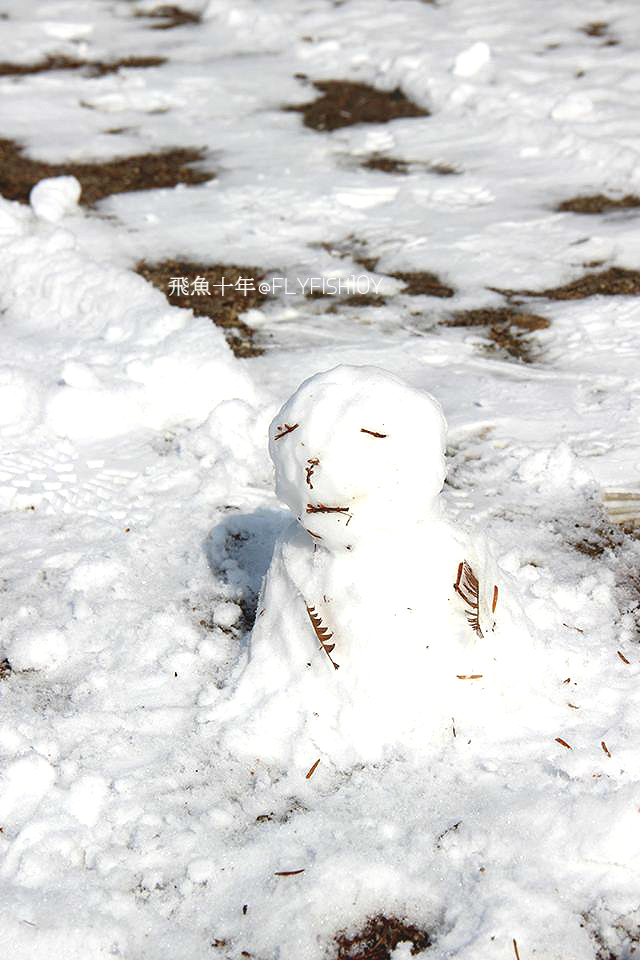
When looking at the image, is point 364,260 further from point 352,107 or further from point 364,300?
point 352,107

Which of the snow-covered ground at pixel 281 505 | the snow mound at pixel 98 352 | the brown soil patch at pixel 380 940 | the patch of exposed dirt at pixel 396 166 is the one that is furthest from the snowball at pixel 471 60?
the brown soil patch at pixel 380 940

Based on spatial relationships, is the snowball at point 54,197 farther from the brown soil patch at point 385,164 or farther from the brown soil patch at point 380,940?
the brown soil patch at point 380,940

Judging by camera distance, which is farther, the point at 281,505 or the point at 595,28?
the point at 595,28

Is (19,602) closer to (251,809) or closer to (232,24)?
(251,809)

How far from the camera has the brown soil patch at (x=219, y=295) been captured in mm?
4172

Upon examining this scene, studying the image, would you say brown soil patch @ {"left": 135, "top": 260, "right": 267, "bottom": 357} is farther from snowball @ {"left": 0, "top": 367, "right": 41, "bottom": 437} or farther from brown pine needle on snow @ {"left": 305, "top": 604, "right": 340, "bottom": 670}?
brown pine needle on snow @ {"left": 305, "top": 604, "right": 340, "bottom": 670}

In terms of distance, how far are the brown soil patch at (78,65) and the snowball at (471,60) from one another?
6.77ft

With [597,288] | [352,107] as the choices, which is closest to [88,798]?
[597,288]

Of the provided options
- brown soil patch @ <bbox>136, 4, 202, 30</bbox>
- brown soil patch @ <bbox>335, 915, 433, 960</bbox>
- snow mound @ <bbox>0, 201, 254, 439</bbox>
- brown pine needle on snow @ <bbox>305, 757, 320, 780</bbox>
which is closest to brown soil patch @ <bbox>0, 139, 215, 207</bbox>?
snow mound @ <bbox>0, 201, 254, 439</bbox>

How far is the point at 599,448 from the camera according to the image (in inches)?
131

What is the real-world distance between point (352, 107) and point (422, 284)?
2.38 metres

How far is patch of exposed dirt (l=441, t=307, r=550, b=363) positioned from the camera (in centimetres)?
397

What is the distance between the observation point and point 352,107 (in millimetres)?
6387

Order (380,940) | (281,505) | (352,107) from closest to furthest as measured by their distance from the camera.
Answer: (380,940), (281,505), (352,107)
